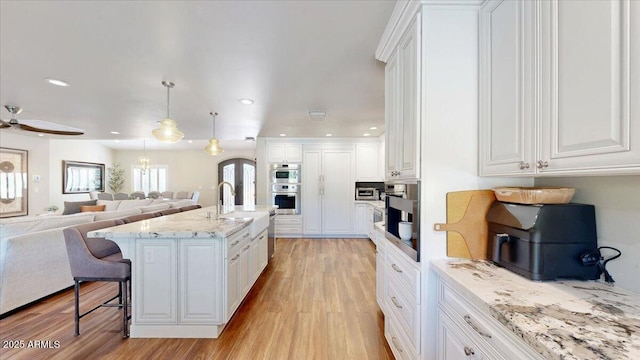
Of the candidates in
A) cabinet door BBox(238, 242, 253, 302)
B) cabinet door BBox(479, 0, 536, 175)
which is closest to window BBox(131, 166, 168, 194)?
cabinet door BBox(238, 242, 253, 302)

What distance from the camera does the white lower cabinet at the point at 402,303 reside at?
4.86 feet

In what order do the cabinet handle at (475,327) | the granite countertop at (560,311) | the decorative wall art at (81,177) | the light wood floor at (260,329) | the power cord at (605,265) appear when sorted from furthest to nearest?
the decorative wall art at (81,177), the light wood floor at (260,329), the power cord at (605,265), the cabinet handle at (475,327), the granite countertop at (560,311)

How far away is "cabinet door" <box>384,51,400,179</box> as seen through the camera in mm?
1826

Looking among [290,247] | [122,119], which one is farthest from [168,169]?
[290,247]

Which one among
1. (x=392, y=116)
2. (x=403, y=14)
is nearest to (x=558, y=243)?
(x=392, y=116)

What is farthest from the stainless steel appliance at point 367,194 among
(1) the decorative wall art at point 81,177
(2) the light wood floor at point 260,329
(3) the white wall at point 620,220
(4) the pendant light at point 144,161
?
(1) the decorative wall art at point 81,177

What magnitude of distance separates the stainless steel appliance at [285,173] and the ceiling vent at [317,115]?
196 cm

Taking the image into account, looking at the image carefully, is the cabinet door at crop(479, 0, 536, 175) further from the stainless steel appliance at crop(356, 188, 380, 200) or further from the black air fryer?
the stainless steel appliance at crop(356, 188, 380, 200)

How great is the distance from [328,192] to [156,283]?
4.14 m

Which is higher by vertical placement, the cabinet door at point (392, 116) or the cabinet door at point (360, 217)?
the cabinet door at point (392, 116)

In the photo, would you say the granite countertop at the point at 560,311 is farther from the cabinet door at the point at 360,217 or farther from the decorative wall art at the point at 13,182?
the decorative wall art at the point at 13,182

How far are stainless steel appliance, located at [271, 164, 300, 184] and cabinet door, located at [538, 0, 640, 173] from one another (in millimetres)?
5120

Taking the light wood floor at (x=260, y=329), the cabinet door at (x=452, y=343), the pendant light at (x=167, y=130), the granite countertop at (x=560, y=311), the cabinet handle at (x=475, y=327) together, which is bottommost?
the light wood floor at (x=260, y=329)

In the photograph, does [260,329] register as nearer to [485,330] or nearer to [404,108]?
[485,330]
